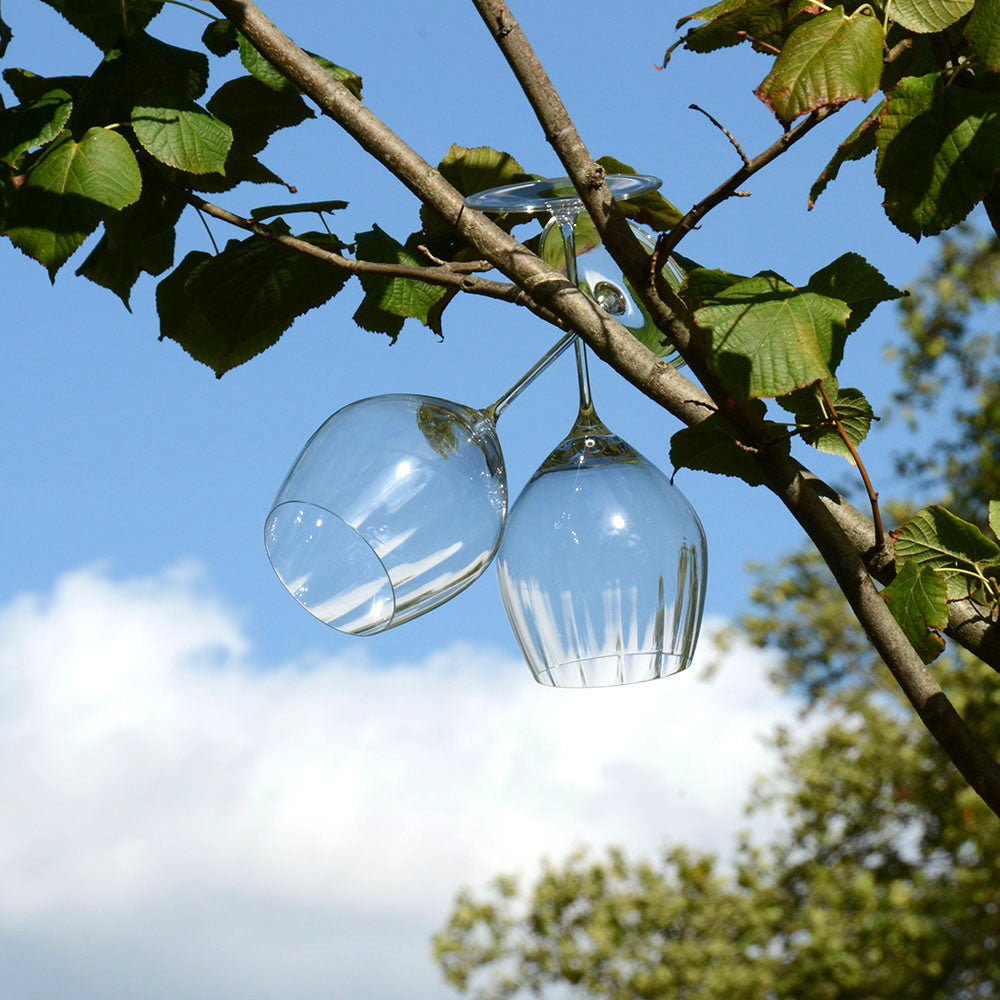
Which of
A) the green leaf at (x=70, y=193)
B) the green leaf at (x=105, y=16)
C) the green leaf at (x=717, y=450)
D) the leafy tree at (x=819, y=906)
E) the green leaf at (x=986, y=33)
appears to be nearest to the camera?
the green leaf at (x=986, y=33)

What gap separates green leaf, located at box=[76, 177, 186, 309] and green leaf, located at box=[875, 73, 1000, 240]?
0.58 m

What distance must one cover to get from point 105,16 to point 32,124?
0.14 m

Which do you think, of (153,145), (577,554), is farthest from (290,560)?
(153,145)

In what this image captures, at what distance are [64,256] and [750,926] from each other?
495cm

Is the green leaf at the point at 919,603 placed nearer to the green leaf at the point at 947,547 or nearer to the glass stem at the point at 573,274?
the green leaf at the point at 947,547

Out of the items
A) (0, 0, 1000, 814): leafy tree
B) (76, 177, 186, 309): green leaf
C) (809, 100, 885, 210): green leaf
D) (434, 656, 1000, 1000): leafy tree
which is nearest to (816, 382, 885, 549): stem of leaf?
(0, 0, 1000, 814): leafy tree

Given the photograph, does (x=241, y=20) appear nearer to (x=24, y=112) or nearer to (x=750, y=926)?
(x=24, y=112)

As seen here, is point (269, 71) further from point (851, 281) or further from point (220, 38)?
point (851, 281)

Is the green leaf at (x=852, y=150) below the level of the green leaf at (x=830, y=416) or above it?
above

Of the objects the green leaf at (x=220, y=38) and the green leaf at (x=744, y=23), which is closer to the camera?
the green leaf at (x=744, y=23)

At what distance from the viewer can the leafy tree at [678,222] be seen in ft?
2.30

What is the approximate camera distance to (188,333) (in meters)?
1.08

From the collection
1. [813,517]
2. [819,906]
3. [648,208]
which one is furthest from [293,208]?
[819,906]

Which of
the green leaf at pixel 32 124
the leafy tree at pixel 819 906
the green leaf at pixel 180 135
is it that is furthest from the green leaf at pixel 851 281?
the leafy tree at pixel 819 906
